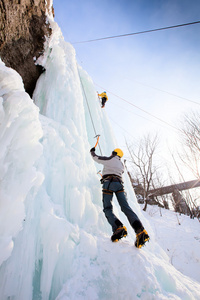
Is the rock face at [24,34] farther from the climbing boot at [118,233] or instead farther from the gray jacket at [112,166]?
the climbing boot at [118,233]

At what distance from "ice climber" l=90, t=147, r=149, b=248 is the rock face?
9.35ft

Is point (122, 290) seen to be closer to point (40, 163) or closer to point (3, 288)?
point (3, 288)

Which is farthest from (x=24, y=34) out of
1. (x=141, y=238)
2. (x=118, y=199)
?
(x=141, y=238)

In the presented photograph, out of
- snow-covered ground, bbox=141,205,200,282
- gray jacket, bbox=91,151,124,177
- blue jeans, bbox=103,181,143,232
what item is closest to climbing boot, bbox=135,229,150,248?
blue jeans, bbox=103,181,143,232

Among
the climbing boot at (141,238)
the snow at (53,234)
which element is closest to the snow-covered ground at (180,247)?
the snow at (53,234)

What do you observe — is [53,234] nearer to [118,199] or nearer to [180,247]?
[118,199]

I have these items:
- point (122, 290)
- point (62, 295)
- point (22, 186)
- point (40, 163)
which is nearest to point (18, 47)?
point (40, 163)

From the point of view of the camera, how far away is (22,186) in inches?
49.1

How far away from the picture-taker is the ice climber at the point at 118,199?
1583mm

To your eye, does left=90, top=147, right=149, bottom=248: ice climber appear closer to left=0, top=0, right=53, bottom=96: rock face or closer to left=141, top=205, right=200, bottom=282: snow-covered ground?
left=0, top=0, right=53, bottom=96: rock face

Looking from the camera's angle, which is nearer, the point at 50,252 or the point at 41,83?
the point at 50,252

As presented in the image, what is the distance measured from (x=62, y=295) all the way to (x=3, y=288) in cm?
44

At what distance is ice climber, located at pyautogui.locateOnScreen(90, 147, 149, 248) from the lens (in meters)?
1.58

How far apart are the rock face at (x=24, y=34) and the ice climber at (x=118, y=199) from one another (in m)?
2.85
